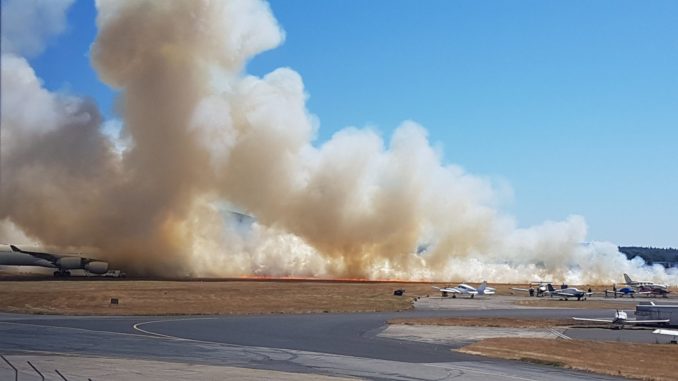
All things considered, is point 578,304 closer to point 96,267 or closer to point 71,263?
point 96,267

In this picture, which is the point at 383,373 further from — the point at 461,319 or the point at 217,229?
the point at 217,229

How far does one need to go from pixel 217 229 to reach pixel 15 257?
2715 cm

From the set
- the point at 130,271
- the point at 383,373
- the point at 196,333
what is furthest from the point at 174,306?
the point at 130,271

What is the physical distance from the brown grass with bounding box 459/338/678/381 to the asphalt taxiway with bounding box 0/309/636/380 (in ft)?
4.56

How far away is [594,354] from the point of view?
31016mm

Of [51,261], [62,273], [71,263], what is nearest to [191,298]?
[71,263]

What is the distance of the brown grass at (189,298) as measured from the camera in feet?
166

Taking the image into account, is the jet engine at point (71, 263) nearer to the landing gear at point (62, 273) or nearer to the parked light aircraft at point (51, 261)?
the parked light aircraft at point (51, 261)

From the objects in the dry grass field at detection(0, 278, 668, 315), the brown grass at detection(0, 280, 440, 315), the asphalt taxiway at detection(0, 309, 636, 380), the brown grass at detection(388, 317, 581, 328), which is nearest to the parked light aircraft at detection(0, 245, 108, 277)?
the brown grass at detection(0, 280, 440, 315)

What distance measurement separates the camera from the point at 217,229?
337 ft

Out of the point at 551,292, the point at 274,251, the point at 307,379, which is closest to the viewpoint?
the point at 307,379

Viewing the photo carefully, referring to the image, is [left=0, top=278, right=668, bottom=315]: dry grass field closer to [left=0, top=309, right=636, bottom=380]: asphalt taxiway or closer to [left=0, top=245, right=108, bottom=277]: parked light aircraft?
[left=0, top=309, right=636, bottom=380]: asphalt taxiway

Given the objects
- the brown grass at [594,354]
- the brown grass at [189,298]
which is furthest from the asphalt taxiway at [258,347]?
the brown grass at [189,298]

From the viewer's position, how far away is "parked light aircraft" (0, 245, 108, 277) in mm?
95562
